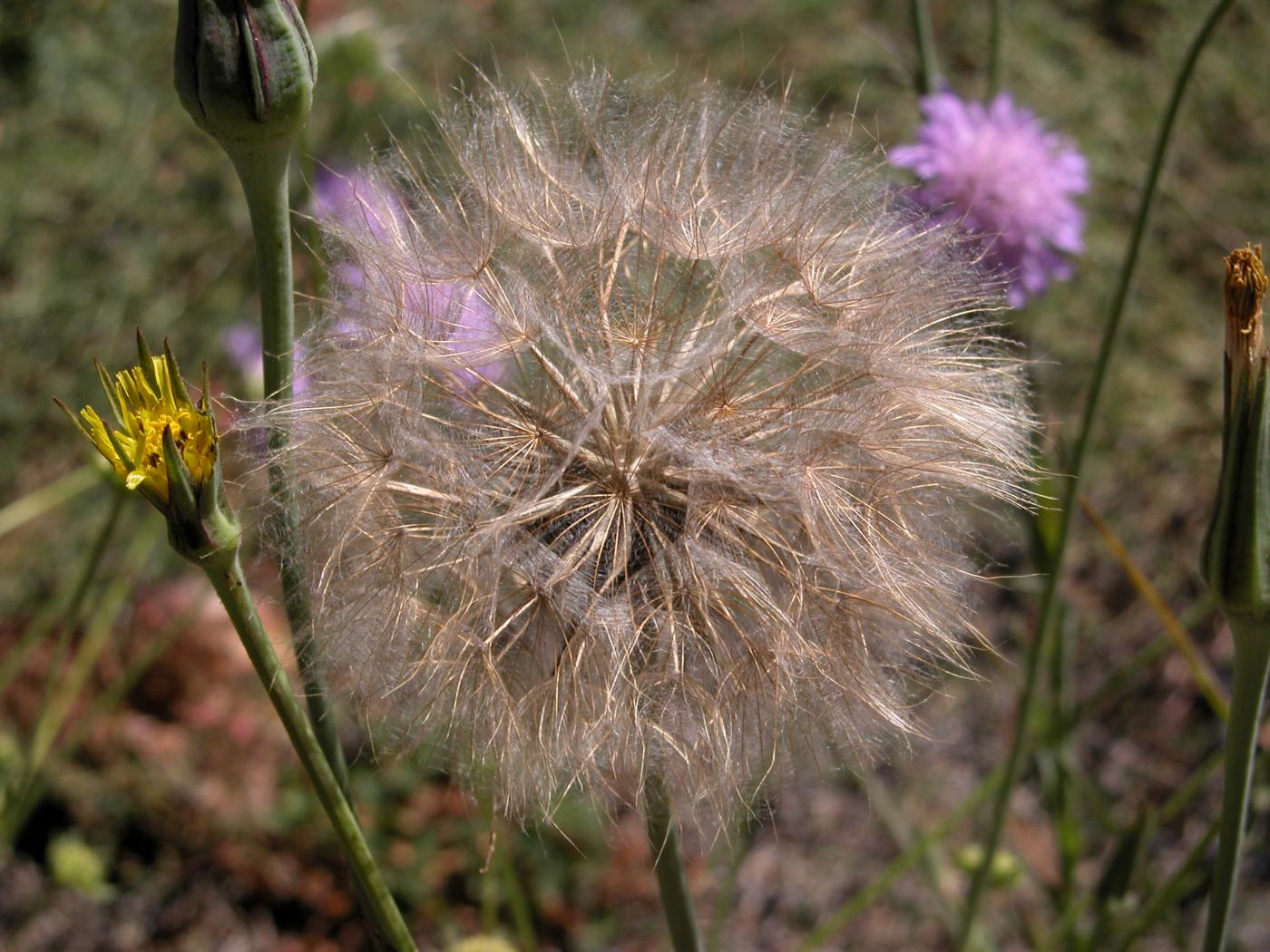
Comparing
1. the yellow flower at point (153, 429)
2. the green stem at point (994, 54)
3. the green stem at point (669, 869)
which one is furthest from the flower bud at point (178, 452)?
the green stem at point (994, 54)

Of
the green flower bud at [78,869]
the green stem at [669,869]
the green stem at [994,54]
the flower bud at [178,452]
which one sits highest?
the green stem at [994,54]

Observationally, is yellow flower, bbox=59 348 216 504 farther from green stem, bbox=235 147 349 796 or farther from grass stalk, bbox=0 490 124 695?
grass stalk, bbox=0 490 124 695

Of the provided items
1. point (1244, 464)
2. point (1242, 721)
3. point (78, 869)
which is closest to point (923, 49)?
point (1244, 464)

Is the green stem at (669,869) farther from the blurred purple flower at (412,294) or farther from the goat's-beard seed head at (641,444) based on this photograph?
the blurred purple flower at (412,294)

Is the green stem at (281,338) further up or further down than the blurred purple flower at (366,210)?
further down

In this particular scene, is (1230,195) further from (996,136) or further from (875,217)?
(875,217)

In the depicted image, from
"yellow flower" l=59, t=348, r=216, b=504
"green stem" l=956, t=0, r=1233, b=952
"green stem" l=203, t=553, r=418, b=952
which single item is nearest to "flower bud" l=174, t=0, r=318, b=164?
"yellow flower" l=59, t=348, r=216, b=504

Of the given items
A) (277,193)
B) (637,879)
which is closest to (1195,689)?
(637,879)

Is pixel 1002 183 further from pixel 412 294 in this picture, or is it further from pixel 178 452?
pixel 178 452
